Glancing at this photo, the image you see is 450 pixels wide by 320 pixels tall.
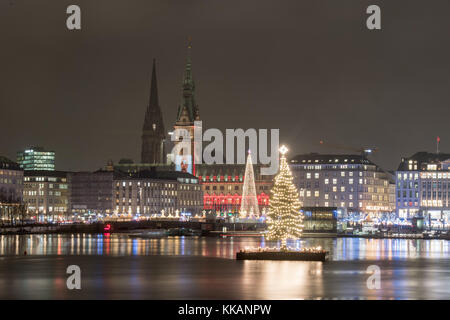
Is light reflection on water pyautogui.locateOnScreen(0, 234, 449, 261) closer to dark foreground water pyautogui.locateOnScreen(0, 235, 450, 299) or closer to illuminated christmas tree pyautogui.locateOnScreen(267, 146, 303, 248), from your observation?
dark foreground water pyautogui.locateOnScreen(0, 235, 450, 299)

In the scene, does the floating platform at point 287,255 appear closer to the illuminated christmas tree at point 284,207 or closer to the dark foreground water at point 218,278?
the dark foreground water at point 218,278

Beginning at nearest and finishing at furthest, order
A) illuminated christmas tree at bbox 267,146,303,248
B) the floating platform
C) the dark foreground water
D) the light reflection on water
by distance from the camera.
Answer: the dark foreground water → the floating platform → illuminated christmas tree at bbox 267,146,303,248 → the light reflection on water

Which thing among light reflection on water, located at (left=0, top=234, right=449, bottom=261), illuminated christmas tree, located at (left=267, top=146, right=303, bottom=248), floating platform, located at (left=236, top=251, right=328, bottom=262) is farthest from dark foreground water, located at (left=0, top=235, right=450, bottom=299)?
light reflection on water, located at (left=0, top=234, right=449, bottom=261)

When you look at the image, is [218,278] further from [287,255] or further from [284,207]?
[284,207]

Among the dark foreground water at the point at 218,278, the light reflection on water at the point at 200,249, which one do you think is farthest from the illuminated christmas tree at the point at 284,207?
the light reflection on water at the point at 200,249

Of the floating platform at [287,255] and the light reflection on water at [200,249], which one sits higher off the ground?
the floating platform at [287,255]

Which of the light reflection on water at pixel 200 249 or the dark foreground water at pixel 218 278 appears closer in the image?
the dark foreground water at pixel 218 278

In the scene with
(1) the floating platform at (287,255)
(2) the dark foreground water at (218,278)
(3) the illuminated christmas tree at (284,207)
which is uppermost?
(3) the illuminated christmas tree at (284,207)

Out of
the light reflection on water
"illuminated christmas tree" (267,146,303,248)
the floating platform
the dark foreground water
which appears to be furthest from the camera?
the light reflection on water

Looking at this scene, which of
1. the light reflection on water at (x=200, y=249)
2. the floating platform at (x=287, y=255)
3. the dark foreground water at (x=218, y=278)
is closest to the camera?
the dark foreground water at (x=218, y=278)

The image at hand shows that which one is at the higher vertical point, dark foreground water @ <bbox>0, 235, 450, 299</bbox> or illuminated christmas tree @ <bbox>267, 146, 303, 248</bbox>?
illuminated christmas tree @ <bbox>267, 146, 303, 248</bbox>

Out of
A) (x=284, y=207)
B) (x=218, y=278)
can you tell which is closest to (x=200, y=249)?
(x=284, y=207)

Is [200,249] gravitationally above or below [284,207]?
below
